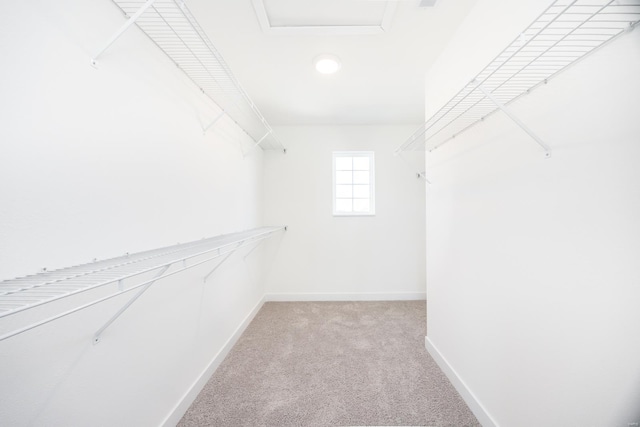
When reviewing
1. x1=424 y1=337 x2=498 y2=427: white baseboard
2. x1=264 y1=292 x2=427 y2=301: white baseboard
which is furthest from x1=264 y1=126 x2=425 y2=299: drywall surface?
x1=424 y1=337 x2=498 y2=427: white baseboard

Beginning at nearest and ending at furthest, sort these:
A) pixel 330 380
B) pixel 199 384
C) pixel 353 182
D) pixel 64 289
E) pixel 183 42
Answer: pixel 64 289 → pixel 183 42 → pixel 199 384 → pixel 330 380 → pixel 353 182

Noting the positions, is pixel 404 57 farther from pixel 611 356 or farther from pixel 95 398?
pixel 95 398

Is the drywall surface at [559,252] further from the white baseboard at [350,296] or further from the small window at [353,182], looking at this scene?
the small window at [353,182]

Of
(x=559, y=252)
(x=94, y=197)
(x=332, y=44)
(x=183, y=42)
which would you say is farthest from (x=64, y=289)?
(x=332, y=44)

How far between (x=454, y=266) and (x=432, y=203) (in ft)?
1.77

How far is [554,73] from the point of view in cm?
85

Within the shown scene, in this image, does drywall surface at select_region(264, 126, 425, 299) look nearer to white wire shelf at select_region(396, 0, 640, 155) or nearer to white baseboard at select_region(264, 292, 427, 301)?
white baseboard at select_region(264, 292, 427, 301)

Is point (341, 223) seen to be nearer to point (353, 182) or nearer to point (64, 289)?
point (353, 182)

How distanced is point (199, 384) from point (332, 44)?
2393 millimetres

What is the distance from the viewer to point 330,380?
1595 mm

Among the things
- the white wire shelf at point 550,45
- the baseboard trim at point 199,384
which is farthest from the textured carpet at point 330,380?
the white wire shelf at point 550,45

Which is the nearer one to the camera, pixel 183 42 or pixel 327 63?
pixel 183 42

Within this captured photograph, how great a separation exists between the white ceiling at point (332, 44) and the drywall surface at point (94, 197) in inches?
18.6

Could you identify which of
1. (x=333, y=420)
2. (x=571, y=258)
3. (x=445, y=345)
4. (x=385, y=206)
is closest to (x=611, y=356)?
(x=571, y=258)
